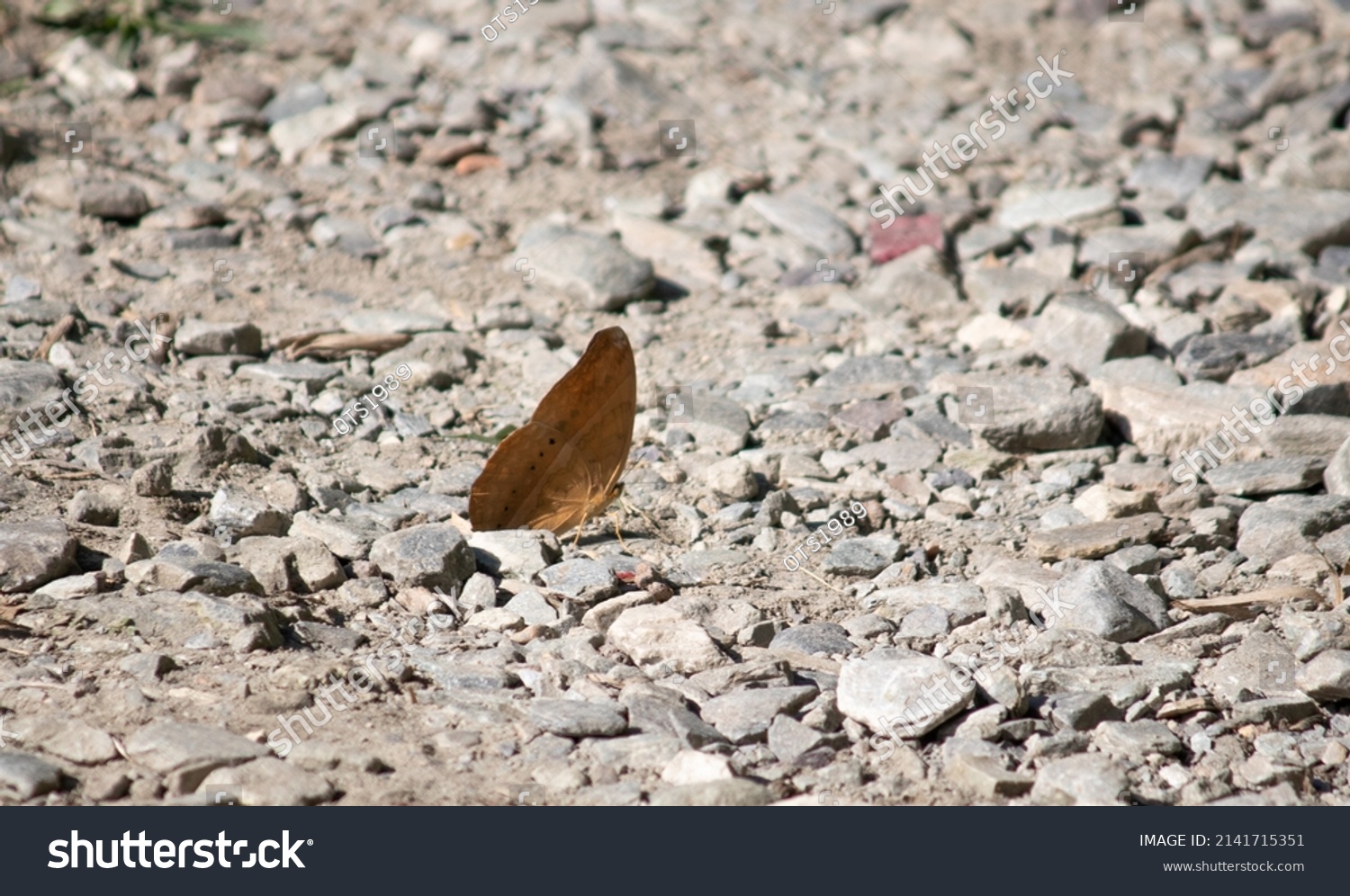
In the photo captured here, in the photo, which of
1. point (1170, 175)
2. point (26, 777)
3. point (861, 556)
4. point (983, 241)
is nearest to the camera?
point (26, 777)

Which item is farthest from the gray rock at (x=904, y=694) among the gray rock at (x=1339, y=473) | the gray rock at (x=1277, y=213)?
the gray rock at (x=1277, y=213)

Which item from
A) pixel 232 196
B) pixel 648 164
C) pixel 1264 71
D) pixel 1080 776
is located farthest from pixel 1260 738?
pixel 1264 71

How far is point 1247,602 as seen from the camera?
369cm

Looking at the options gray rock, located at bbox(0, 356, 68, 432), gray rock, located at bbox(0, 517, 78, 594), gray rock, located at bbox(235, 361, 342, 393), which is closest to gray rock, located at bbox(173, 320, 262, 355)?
gray rock, located at bbox(235, 361, 342, 393)

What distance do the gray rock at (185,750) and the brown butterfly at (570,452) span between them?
115cm

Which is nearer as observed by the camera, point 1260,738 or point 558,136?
point 1260,738

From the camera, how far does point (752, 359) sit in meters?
5.40

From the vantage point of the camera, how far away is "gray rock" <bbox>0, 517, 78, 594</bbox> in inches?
129

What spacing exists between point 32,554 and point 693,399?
2.49 metres

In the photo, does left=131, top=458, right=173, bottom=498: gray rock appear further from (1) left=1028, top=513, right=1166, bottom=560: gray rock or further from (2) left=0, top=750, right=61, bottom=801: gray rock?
(1) left=1028, top=513, right=1166, bottom=560: gray rock

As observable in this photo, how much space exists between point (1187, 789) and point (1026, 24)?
665 centimetres

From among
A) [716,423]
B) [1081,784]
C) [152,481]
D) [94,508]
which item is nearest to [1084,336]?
[716,423]

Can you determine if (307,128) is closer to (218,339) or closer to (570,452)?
(218,339)

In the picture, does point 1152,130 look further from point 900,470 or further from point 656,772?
point 656,772
